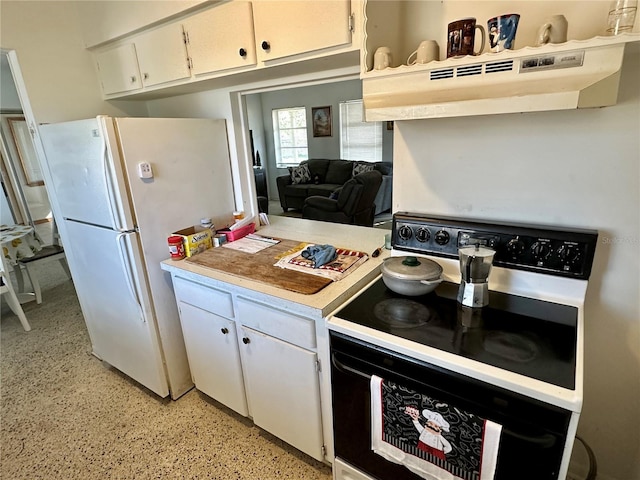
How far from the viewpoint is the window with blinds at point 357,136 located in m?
6.46

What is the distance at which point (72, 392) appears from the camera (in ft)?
7.07

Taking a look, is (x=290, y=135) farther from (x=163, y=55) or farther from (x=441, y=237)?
(x=441, y=237)

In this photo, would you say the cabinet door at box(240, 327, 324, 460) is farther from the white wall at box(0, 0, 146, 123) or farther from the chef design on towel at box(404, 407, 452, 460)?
the white wall at box(0, 0, 146, 123)

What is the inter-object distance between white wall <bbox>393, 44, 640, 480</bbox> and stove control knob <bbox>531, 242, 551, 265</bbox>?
0.11 metres

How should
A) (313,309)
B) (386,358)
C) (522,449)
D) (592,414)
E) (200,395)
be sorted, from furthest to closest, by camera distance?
(200,395)
(592,414)
(313,309)
(386,358)
(522,449)

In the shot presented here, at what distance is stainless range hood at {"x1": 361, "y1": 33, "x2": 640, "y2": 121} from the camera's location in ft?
2.82

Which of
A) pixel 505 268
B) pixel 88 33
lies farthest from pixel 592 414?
pixel 88 33

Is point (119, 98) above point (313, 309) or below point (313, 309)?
above

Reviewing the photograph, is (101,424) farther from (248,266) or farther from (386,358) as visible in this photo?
(386,358)

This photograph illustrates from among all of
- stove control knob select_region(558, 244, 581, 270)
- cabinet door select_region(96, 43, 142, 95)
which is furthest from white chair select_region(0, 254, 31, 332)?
stove control knob select_region(558, 244, 581, 270)

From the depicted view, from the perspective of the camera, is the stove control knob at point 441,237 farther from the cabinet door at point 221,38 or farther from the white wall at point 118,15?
the white wall at point 118,15

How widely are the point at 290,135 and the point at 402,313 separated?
6.88m

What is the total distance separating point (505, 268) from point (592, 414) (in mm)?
704

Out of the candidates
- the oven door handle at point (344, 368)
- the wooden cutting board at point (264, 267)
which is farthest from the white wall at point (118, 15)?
the oven door handle at point (344, 368)
